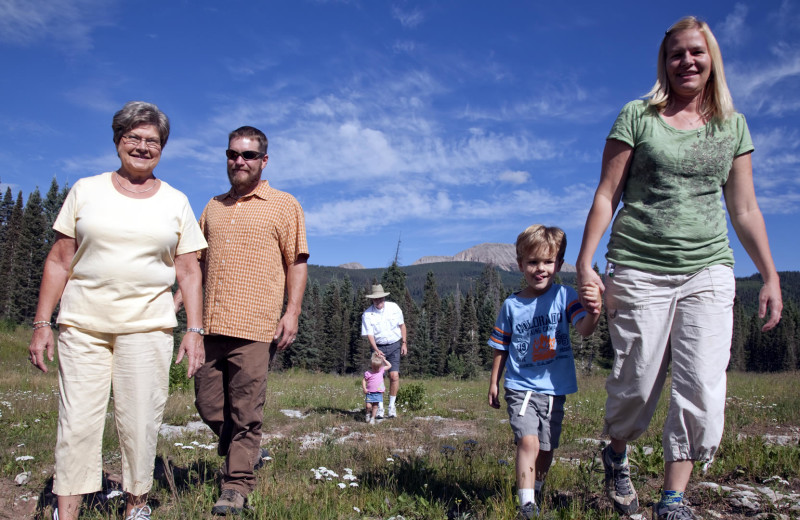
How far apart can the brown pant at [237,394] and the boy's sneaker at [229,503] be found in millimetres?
96

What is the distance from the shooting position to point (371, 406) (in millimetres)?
8406

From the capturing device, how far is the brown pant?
3.70 meters

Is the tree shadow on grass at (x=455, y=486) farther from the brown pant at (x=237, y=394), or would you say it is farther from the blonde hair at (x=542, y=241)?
the blonde hair at (x=542, y=241)

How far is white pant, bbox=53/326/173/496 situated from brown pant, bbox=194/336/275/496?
59cm

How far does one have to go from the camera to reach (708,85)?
2926 millimetres

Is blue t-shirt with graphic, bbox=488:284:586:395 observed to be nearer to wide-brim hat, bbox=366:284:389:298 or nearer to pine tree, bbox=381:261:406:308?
wide-brim hat, bbox=366:284:389:298

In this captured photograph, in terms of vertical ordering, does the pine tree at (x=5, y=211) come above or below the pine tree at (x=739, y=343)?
above

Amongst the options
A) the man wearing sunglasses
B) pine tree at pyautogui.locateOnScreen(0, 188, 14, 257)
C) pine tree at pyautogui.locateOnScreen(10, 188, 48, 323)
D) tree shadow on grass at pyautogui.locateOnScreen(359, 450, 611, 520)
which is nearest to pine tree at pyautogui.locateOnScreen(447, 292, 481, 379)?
pine tree at pyautogui.locateOnScreen(10, 188, 48, 323)

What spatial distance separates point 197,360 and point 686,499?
3283 mm

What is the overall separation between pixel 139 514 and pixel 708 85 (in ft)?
12.9

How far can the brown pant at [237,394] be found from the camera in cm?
370

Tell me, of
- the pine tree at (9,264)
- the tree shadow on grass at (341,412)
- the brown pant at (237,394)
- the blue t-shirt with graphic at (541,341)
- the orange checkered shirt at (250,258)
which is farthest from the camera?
the pine tree at (9,264)

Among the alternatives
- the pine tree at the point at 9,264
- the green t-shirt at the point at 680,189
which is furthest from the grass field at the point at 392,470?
the pine tree at the point at 9,264

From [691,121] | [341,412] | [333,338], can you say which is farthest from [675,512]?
[333,338]
